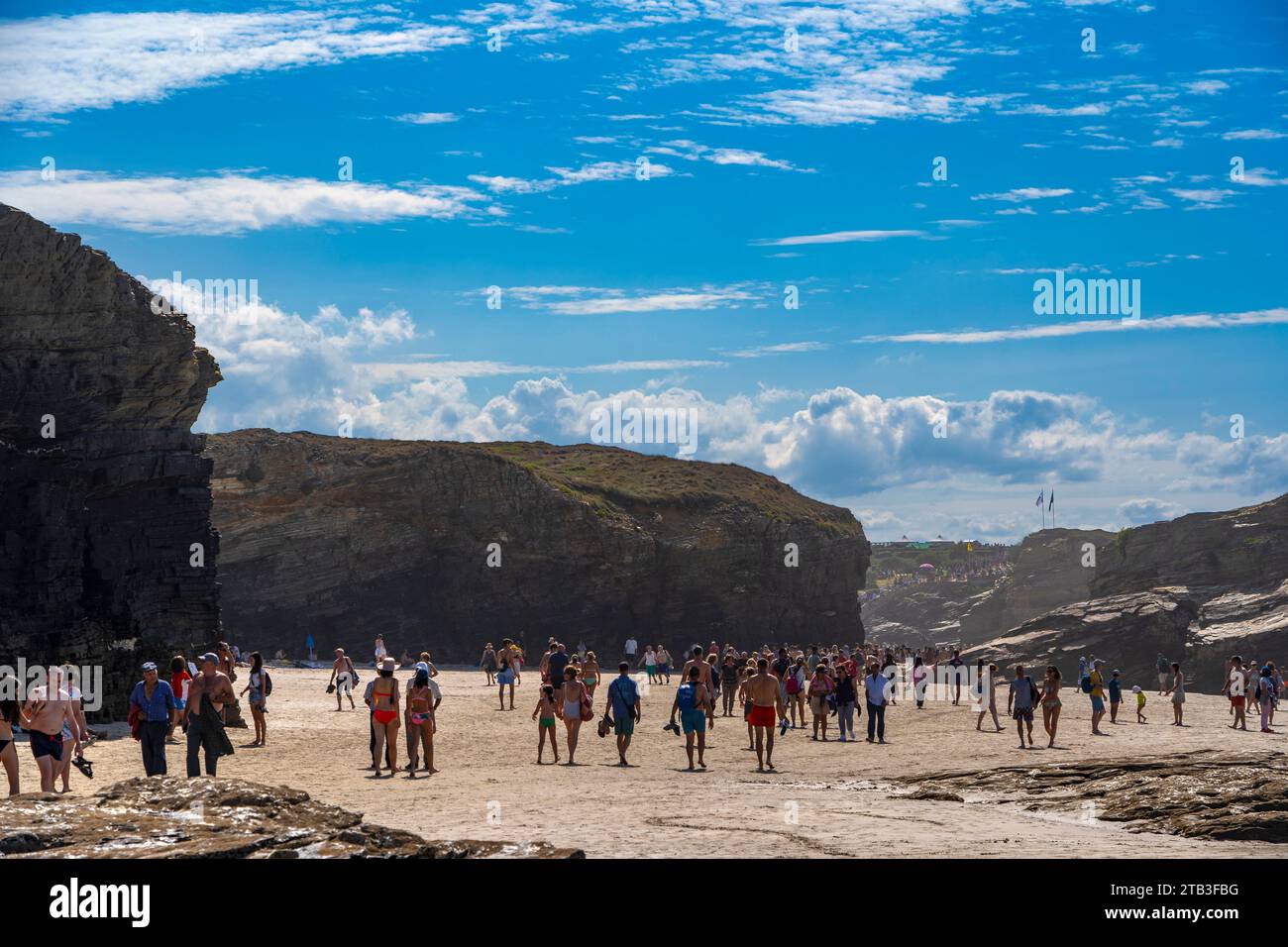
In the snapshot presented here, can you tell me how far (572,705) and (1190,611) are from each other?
155ft

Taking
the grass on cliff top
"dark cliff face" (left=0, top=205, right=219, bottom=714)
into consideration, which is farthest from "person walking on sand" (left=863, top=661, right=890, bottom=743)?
the grass on cliff top

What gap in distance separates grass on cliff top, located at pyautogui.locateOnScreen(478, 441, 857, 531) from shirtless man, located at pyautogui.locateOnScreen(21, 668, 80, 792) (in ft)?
157

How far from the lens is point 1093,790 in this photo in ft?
51.2

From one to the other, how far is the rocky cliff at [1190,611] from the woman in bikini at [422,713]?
43.3 m

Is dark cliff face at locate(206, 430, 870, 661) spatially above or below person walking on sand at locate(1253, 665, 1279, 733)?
above

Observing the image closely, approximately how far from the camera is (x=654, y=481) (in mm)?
72812

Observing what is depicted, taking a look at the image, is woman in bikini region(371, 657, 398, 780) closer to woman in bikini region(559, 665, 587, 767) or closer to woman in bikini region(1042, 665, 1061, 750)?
woman in bikini region(559, 665, 587, 767)

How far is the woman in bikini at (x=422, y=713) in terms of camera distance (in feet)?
59.7

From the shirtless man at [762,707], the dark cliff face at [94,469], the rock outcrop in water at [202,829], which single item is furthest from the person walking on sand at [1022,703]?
the dark cliff face at [94,469]

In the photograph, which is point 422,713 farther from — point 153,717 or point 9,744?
point 9,744

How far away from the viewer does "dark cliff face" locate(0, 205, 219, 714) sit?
25.6 meters

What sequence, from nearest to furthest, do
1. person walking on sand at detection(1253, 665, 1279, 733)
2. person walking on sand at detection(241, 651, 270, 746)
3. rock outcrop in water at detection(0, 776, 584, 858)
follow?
rock outcrop in water at detection(0, 776, 584, 858)
person walking on sand at detection(241, 651, 270, 746)
person walking on sand at detection(1253, 665, 1279, 733)
